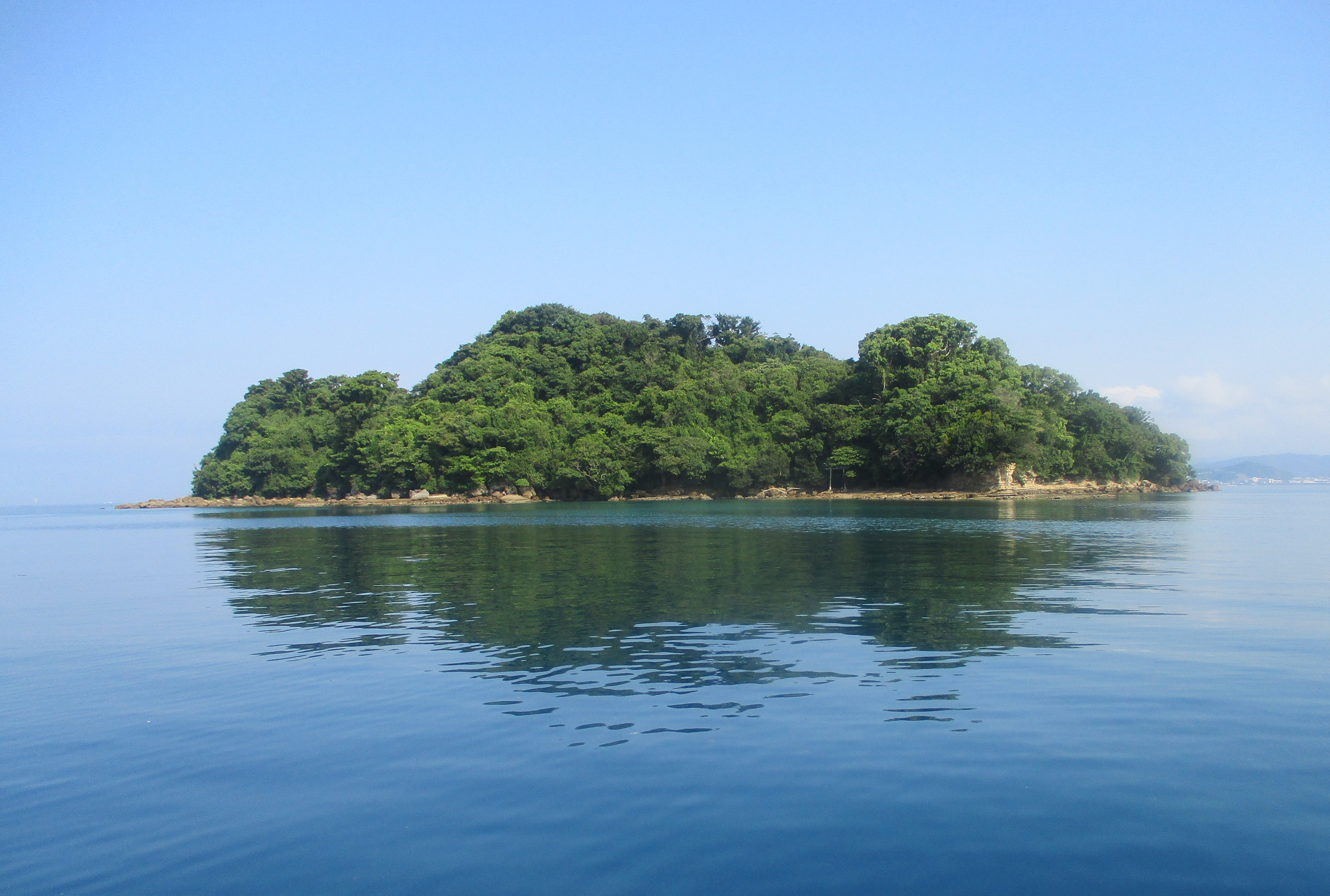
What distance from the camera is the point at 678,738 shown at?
9148mm

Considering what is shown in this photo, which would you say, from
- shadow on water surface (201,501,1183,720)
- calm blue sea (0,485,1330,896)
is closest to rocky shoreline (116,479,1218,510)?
shadow on water surface (201,501,1183,720)

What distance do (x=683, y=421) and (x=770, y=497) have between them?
17.9m

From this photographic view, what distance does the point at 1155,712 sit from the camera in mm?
9906

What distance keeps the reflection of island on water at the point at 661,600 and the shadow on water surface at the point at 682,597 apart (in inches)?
2.8

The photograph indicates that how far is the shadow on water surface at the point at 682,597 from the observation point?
12922 millimetres

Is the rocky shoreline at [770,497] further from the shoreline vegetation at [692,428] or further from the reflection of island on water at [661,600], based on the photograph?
the reflection of island on water at [661,600]

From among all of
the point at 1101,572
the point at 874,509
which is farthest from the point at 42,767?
the point at 874,509

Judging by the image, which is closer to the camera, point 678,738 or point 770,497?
point 678,738

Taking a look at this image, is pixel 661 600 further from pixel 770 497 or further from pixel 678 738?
pixel 770 497

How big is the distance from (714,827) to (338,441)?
5273 inches

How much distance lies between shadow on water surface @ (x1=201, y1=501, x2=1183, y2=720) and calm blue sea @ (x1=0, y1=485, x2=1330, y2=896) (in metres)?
0.14

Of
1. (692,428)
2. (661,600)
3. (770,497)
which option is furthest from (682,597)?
(692,428)

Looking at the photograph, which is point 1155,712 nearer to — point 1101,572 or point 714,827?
point 714,827

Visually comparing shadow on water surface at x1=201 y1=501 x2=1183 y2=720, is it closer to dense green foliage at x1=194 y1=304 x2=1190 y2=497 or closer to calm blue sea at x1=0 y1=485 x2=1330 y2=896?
calm blue sea at x1=0 y1=485 x2=1330 y2=896
